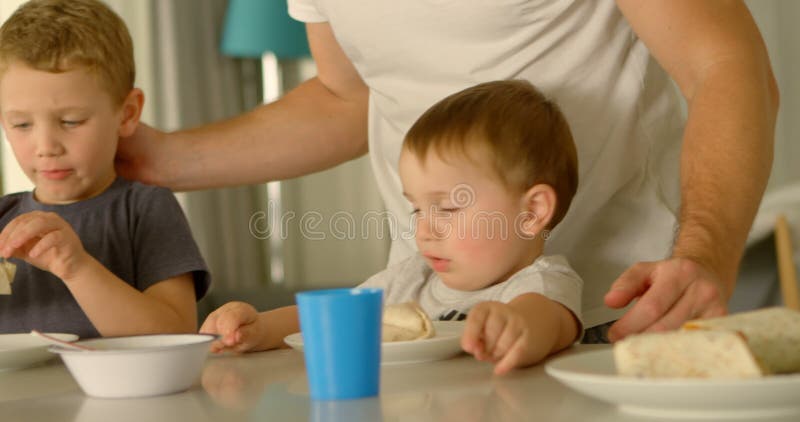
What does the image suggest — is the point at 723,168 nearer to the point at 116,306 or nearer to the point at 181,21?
the point at 116,306

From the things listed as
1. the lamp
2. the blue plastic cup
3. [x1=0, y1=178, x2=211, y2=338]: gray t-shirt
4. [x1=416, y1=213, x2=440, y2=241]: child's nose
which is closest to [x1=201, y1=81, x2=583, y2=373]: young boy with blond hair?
[x1=416, y1=213, x2=440, y2=241]: child's nose

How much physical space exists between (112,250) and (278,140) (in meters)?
0.47

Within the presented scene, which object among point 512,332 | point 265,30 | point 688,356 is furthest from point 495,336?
point 265,30

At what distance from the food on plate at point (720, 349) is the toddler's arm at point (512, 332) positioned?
19 centimetres

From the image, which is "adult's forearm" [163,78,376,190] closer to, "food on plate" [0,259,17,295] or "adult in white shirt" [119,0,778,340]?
"adult in white shirt" [119,0,778,340]

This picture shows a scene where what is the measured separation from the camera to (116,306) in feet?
5.19

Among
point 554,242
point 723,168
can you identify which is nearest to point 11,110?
point 554,242

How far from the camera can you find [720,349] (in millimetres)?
791

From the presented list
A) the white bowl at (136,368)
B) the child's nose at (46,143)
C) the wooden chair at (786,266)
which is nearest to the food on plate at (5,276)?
the child's nose at (46,143)

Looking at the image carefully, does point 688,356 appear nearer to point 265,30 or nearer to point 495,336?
point 495,336

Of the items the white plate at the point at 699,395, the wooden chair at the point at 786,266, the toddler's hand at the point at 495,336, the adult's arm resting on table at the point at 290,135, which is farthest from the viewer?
the wooden chair at the point at 786,266

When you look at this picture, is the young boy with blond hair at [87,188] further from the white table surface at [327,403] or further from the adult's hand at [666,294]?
the adult's hand at [666,294]

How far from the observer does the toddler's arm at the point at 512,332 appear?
1.00 meters

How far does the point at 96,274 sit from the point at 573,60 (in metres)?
0.80
